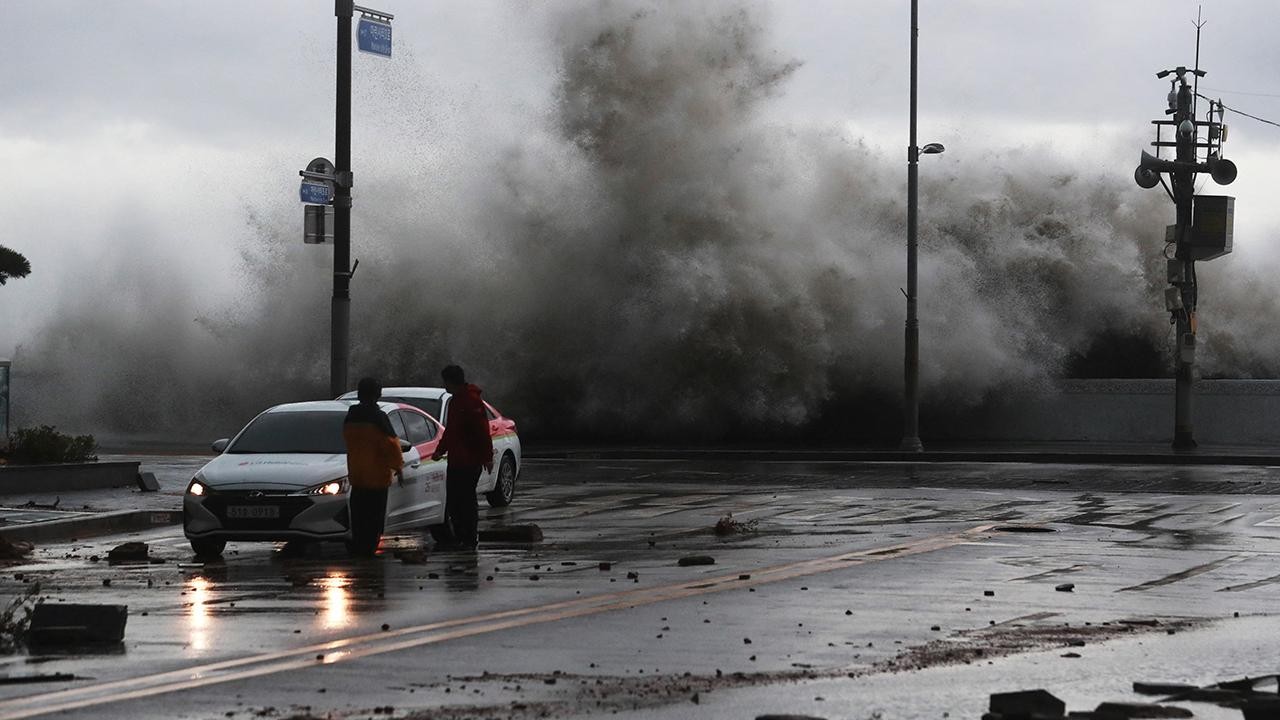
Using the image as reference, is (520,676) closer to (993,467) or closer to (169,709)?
(169,709)

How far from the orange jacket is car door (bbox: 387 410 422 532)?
71 centimetres

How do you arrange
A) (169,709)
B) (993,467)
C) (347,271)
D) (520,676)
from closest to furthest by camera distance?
(169,709) < (520,676) < (347,271) < (993,467)

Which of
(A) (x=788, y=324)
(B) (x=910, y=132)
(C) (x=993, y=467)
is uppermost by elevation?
(B) (x=910, y=132)

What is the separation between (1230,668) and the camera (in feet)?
28.8

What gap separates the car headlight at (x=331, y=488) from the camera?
51.5 ft

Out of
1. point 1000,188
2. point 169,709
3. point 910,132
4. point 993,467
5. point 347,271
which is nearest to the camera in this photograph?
Answer: point 169,709

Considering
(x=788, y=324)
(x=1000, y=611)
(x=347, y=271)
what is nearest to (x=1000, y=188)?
(x=788, y=324)

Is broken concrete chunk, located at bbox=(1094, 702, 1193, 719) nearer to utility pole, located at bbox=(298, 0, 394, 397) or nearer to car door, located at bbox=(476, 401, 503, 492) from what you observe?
car door, located at bbox=(476, 401, 503, 492)

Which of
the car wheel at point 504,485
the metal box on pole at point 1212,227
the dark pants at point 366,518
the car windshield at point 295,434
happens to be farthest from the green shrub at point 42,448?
the metal box on pole at point 1212,227

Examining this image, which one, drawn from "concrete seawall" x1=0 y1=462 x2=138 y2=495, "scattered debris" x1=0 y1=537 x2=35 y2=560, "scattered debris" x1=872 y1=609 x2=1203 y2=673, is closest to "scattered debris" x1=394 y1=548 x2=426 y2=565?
"scattered debris" x1=0 y1=537 x2=35 y2=560

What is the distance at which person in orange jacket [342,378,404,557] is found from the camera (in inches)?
604

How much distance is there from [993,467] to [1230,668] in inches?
896

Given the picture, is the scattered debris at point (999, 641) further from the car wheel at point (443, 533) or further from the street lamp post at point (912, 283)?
the street lamp post at point (912, 283)

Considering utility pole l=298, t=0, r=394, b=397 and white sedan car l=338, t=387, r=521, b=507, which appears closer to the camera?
white sedan car l=338, t=387, r=521, b=507
